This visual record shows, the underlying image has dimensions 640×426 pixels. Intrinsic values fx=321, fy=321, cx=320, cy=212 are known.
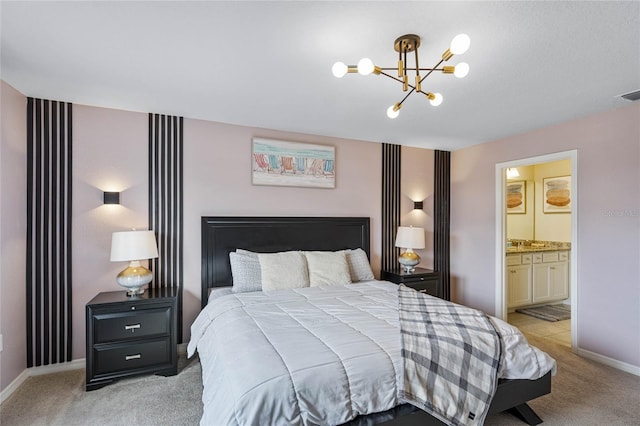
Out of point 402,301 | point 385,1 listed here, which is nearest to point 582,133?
point 402,301

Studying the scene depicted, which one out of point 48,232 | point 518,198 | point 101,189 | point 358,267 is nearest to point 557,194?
point 518,198

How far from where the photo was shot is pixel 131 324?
2705mm

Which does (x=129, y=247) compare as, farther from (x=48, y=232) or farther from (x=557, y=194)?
(x=557, y=194)

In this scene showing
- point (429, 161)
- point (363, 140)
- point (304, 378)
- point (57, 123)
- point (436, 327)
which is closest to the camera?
point (304, 378)

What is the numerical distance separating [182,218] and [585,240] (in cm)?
415

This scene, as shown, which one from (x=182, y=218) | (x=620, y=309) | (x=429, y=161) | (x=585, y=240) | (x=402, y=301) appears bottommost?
(x=620, y=309)

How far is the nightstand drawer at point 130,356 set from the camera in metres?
2.61

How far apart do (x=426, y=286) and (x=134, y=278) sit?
10.7ft

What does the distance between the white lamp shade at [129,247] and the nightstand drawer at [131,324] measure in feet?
1.51

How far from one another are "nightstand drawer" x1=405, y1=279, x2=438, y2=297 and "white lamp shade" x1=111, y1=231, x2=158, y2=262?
2916 mm

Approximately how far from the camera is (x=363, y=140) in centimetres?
429

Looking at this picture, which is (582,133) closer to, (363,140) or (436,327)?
(363,140)

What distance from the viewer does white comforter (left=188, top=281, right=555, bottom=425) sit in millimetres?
1439

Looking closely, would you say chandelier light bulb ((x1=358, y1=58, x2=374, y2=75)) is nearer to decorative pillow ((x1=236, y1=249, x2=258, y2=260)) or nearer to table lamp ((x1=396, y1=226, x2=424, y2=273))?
decorative pillow ((x1=236, y1=249, x2=258, y2=260))
